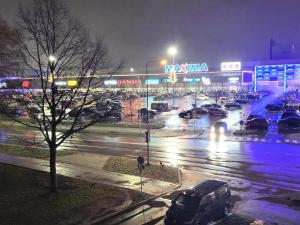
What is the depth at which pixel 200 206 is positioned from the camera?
1586cm

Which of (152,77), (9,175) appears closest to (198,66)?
(152,77)

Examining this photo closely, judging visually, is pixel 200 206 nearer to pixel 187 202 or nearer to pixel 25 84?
pixel 187 202

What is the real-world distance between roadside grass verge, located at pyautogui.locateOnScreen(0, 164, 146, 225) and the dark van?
364 cm

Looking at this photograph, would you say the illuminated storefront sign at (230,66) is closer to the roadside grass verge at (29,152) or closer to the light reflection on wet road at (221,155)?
the light reflection on wet road at (221,155)

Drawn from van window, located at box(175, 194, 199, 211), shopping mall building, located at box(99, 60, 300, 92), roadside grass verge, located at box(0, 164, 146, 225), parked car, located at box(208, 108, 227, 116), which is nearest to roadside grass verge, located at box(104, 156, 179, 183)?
roadside grass verge, located at box(0, 164, 146, 225)

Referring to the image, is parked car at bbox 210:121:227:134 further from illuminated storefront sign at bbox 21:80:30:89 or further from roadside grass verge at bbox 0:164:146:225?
illuminated storefront sign at bbox 21:80:30:89

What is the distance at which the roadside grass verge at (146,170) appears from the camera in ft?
82.3

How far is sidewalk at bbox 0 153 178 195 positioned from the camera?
22.9 metres

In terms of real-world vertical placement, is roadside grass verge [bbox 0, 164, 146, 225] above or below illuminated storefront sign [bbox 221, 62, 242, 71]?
below

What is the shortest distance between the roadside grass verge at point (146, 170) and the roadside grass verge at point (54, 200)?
3.93m

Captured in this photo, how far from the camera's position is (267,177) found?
25.2 meters

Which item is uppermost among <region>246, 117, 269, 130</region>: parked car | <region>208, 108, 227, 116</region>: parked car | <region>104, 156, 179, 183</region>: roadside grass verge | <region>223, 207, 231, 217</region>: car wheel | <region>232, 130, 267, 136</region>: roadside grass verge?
<region>208, 108, 227, 116</region>: parked car

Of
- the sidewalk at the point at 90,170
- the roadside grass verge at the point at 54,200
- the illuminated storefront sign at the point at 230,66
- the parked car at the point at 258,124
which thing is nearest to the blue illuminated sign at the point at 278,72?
the illuminated storefront sign at the point at 230,66

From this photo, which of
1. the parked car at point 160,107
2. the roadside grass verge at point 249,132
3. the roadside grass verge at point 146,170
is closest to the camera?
the roadside grass verge at point 146,170
